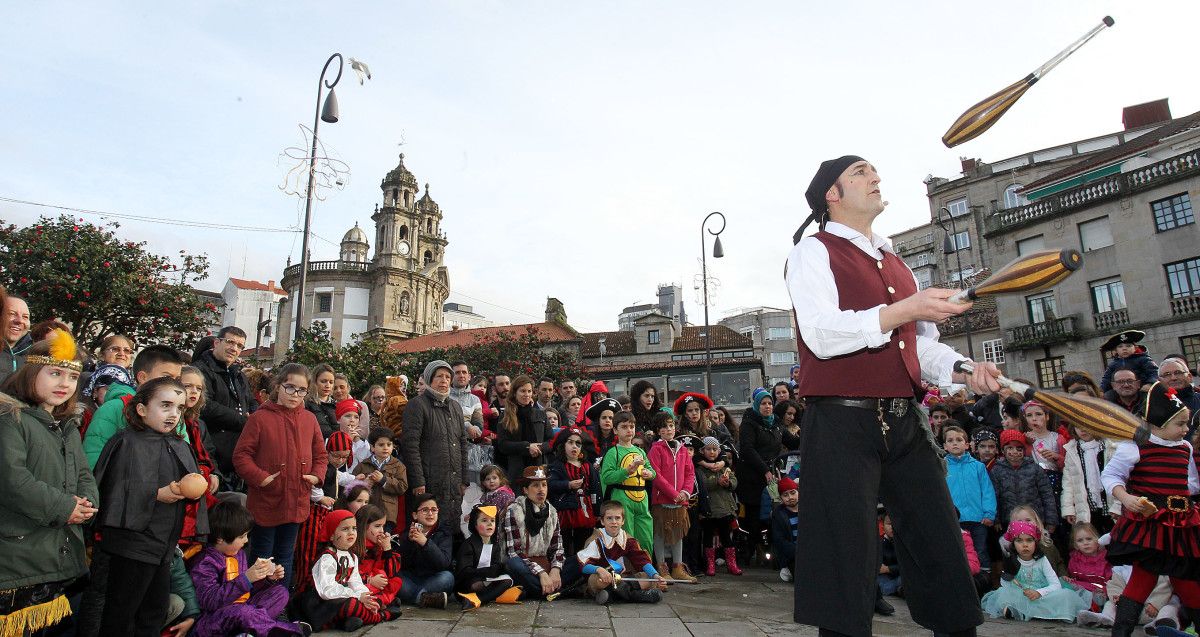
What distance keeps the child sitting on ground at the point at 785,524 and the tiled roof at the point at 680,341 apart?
3784cm

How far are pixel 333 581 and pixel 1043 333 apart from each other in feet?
98.2

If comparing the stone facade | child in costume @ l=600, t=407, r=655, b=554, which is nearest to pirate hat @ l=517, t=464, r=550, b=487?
child in costume @ l=600, t=407, r=655, b=554

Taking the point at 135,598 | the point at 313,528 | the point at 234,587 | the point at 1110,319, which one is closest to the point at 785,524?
the point at 313,528

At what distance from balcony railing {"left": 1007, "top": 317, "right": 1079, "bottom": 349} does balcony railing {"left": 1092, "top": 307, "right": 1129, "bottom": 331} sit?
0.73 metres

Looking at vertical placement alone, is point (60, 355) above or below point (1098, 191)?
below

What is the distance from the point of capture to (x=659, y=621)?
517 centimetres

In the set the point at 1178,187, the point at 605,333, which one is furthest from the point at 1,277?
the point at 605,333

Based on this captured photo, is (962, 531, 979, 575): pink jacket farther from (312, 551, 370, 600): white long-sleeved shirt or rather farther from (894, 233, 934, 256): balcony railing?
(894, 233, 934, 256): balcony railing

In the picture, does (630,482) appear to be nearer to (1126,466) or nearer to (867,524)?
(1126,466)

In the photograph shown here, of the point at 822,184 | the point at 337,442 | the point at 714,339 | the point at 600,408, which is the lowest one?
the point at 337,442

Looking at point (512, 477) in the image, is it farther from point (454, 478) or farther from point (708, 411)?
point (708, 411)

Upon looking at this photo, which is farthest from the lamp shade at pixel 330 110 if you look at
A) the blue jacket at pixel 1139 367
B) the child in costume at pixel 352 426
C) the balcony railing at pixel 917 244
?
the balcony railing at pixel 917 244

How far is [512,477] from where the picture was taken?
292 inches

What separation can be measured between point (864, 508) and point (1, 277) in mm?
17942
